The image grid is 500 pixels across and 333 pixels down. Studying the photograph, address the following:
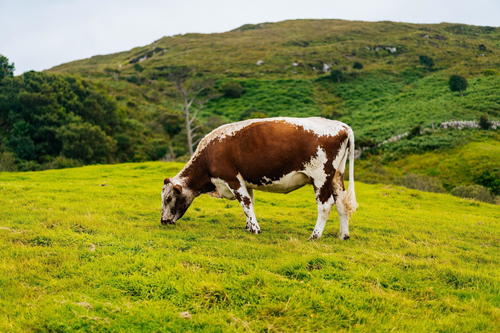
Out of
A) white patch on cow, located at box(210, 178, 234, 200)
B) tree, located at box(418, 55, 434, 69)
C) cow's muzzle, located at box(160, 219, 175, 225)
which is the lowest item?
cow's muzzle, located at box(160, 219, 175, 225)

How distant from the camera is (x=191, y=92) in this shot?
43719 millimetres

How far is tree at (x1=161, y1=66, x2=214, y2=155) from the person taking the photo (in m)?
42.9

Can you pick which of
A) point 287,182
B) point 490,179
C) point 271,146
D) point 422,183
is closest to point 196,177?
point 271,146

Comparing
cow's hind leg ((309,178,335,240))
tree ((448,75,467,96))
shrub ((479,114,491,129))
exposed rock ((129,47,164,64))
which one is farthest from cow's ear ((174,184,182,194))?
exposed rock ((129,47,164,64))

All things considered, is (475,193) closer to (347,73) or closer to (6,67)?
(6,67)

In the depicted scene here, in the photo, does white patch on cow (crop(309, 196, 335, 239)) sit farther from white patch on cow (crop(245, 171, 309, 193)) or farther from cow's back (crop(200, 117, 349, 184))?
cow's back (crop(200, 117, 349, 184))

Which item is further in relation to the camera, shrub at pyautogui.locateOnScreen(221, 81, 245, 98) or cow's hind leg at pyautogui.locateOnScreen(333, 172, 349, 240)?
shrub at pyautogui.locateOnScreen(221, 81, 245, 98)

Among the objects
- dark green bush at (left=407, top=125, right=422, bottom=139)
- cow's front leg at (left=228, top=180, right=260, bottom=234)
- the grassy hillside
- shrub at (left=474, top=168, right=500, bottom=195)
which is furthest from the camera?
the grassy hillside

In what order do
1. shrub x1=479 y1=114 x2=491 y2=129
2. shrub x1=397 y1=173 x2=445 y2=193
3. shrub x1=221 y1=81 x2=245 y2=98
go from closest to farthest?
shrub x1=397 y1=173 x2=445 y2=193 → shrub x1=479 y1=114 x2=491 y2=129 → shrub x1=221 y1=81 x2=245 y2=98

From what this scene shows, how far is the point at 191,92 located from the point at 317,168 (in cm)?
3618

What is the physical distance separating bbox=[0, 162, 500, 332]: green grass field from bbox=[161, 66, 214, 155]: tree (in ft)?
98.4

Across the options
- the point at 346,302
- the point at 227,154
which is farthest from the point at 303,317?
the point at 227,154

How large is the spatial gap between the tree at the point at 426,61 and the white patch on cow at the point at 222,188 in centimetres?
9020

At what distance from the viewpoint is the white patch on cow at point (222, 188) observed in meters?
10.8
